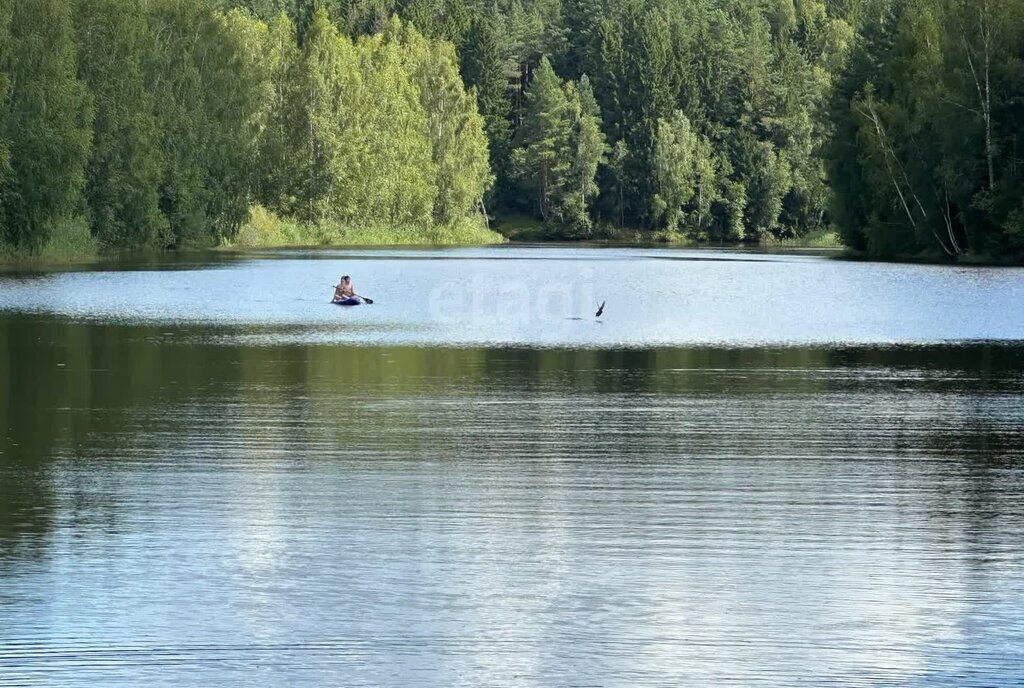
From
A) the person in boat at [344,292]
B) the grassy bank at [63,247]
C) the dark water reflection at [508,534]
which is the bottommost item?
the dark water reflection at [508,534]

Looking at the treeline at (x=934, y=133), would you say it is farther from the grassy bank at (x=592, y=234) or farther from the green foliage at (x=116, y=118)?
the grassy bank at (x=592, y=234)

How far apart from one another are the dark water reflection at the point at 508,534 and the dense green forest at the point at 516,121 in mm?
46896

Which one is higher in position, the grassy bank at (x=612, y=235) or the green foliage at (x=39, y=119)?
the green foliage at (x=39, y=119)

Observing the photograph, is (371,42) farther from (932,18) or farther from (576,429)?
(576,429)

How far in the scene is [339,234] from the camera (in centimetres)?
11356

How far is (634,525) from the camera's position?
520 inches

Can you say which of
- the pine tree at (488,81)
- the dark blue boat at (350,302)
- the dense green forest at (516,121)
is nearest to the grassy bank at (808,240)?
the dense green forest at (516,121)

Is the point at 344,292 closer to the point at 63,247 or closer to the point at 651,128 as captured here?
the point at 63,247

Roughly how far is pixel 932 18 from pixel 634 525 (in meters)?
76.2

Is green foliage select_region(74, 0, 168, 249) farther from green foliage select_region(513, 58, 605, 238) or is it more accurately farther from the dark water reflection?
green foliage select_region(513, 58, 605, 238)

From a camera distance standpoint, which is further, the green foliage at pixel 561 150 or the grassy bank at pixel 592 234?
the grassy bank at pixel 592 234

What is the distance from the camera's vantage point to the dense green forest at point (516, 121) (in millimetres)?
73000

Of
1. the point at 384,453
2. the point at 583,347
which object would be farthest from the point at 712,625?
the point at 583,347

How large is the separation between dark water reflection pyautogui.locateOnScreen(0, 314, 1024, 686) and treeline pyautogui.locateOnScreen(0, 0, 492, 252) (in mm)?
42477
